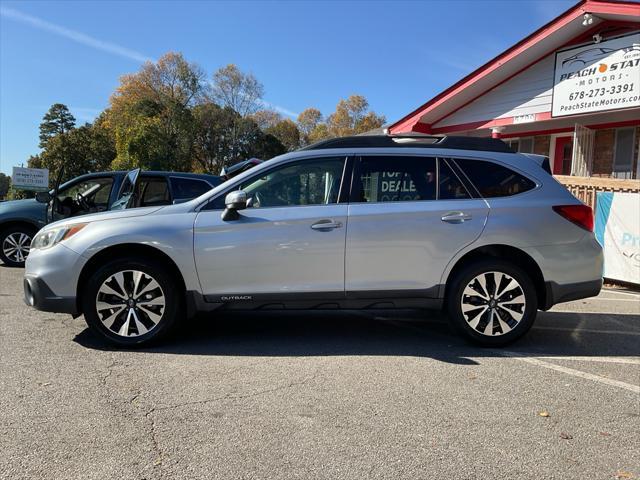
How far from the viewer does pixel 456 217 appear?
470 cm

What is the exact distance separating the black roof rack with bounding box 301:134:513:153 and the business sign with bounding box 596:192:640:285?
4.59 meters

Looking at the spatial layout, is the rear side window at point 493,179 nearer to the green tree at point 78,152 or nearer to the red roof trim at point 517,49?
the red roof trim at point 517,49

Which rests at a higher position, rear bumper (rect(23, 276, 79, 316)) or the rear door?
the rear door

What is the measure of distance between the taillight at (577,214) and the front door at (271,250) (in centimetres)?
202

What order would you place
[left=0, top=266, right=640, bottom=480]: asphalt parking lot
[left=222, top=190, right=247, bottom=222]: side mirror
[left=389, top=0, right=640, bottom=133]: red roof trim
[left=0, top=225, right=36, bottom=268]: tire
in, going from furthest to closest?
A: [left=389, top=0, right=640, bottom=133]: red roof trim, [left=0, top=225, right=36, bottom=268]: tire, [left=222, top=190, right=247, bottom=222]: side mirror, [left=0, top=266, right=640, bottom=480]: asphalt parking lot

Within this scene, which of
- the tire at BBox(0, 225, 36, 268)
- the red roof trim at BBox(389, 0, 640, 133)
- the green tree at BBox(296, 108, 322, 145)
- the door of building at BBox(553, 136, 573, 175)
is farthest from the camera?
the green tree at BBox(296, 108, 322, 145)

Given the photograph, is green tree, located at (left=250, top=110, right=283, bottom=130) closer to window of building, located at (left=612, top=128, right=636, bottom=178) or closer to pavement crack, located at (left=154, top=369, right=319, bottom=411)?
window of building, located at (left=612, top=128, right=636, bottom=178)

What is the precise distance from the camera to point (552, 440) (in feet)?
10.0

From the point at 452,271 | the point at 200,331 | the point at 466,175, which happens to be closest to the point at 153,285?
the point at 200,331

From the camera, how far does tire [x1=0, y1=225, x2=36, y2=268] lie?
938 cm

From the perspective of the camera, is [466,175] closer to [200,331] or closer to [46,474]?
[200,331]

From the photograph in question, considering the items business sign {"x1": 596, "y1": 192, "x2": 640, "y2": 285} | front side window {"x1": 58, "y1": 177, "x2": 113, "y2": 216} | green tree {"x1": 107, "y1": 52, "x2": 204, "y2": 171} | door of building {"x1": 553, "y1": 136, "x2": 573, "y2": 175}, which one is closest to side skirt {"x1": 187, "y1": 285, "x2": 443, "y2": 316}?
front side window {"x1": 58, "y1": 177, "x2": 113, "y2": 216}

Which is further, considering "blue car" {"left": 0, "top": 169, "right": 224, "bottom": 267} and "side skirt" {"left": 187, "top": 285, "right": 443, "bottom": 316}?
"blue car" {"left": 0, "top": 169, "right": 224, "bottom": 267}

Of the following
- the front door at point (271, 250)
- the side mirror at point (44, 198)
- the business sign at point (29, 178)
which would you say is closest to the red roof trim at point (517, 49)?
the front door at point (271, 250)
